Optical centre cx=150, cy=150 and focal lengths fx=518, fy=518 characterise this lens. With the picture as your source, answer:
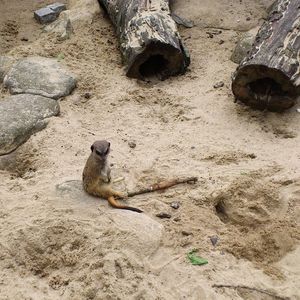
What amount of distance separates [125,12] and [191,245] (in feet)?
10.9

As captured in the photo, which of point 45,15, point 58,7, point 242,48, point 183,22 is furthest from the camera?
point 58,7

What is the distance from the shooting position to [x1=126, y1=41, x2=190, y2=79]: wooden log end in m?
5.12

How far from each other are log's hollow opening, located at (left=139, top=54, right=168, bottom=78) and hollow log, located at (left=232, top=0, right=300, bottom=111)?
99 centimetres

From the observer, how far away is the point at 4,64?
541 centimetres

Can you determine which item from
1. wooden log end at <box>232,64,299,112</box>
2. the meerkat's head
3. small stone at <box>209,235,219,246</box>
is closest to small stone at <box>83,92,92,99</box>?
wooden log end at <box>232,64,299,112</box>

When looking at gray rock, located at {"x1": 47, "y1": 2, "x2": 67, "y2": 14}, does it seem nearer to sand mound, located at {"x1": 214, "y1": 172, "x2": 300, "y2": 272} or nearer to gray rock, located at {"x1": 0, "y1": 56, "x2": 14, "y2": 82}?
gray rock, located at {"x1": 0, "y1": 56, "x2": 14, "y2": 82}

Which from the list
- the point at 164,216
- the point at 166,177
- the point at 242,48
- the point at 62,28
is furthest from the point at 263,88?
the point at 62,28

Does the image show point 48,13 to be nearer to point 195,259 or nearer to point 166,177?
point 166,177

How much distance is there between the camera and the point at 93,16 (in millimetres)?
6359

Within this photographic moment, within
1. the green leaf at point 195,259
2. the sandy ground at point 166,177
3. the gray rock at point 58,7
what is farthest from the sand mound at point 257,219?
the gray rock at point 58,7

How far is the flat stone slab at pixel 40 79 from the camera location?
4961 millimetres

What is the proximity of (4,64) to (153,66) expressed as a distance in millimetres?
1558

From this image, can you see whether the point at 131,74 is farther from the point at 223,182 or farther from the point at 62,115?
the point at 223,182

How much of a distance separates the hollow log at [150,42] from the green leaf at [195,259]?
2.53 metres
